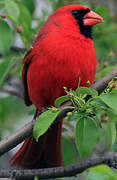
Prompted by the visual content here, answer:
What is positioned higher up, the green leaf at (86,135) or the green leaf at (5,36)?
the green leaf at (5,36)

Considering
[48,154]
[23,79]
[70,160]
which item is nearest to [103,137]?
[70,160]

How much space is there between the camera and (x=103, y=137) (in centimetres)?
361

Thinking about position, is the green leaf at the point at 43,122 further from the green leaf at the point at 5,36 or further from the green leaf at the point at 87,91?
the green leaf at the point at 5,36

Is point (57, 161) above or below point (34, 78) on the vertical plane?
below

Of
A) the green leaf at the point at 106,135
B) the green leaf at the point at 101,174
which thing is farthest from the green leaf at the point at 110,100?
the green leaf at the point at 106,135

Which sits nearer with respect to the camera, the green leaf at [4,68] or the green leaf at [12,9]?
the green leaf at [12,9]

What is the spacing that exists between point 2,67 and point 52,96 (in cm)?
50

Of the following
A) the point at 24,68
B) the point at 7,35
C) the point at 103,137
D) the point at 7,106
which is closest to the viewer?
the point at 7,35

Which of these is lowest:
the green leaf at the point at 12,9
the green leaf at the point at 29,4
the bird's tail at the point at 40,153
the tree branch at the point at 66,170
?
the bird's tail at the point at 40,153

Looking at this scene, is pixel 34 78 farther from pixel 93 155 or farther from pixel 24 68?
pixel 93 155

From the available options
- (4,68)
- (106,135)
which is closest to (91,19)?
(4,68)

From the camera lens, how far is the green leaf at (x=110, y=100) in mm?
1971

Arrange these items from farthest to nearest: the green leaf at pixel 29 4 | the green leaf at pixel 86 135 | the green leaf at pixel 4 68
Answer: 1. the green leaf at pixel 29 4
2. the green leaf at pixel 4 68
3. the green leaf at pixel 86 135

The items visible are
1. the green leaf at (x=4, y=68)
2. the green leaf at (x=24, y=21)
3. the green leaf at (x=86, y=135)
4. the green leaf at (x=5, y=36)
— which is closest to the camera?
the green leaf at (x=86, y=135)
